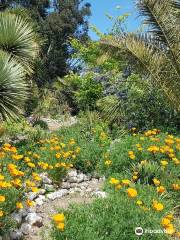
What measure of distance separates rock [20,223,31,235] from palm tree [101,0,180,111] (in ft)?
17.4

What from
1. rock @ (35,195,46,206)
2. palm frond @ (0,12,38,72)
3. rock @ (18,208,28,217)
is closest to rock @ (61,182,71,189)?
rock @ (35,195,46,206)

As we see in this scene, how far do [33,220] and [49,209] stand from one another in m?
0.58

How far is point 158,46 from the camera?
943 centimetres

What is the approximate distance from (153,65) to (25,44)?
3.40m

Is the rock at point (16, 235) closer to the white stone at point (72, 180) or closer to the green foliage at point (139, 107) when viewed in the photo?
the white stone at point (72, 180)

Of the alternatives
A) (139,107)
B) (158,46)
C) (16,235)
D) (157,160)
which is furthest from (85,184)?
(139,107)

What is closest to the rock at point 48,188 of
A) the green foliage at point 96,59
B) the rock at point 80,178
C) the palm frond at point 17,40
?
the rock at point 80,178

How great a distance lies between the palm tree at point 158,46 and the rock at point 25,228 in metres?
5.31

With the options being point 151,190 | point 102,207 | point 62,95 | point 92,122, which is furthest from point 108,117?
point 62,95

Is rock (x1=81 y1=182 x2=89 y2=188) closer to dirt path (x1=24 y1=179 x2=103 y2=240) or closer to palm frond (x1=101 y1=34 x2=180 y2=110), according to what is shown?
dirt path (x1=24 y1=179 x2=103 y2=240)

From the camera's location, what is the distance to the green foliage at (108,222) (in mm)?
3832

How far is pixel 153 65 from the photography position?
916 cm

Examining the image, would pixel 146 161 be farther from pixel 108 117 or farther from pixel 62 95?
pixel 62 95

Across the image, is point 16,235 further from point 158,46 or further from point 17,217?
point 158,46
